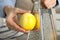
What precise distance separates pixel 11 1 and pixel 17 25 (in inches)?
16.4

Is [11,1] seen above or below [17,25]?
above

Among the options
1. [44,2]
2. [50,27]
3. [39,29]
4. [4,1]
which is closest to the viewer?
[39,29]

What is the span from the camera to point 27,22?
369 millimetres

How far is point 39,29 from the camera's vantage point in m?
0.36

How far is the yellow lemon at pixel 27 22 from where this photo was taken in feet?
1.20

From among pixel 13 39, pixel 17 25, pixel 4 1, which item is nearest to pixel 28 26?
pixel 17 25

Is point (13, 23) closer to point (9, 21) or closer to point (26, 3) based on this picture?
point (9, 21)

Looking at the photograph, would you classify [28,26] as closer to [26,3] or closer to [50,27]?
[50,27]

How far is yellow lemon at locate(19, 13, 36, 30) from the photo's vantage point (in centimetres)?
37

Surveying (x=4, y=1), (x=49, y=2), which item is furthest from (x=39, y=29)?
(x=4, y=1)

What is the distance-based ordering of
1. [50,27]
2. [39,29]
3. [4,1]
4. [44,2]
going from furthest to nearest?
[4,1] < [44,2] < [50,27] < [39,29]

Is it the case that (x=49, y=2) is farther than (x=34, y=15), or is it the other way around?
(x=49, y=2)

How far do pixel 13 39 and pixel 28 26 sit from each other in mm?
140

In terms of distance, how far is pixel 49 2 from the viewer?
0.62 meters
